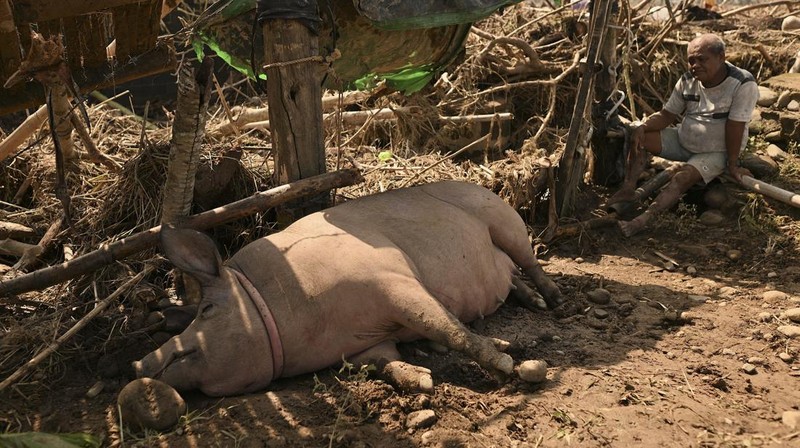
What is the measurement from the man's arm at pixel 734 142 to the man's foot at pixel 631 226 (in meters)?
0.83

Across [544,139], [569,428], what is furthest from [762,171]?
[569,428]

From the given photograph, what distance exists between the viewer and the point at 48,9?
387cm

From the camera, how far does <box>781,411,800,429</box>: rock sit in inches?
136

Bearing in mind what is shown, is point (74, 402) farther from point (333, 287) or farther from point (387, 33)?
point (387, 33)

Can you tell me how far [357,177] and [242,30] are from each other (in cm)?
122

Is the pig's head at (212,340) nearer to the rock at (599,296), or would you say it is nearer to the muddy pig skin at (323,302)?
the muddy pig skin at (323,302)

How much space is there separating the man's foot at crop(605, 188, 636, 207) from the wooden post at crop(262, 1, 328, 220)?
Result: 2.69 m

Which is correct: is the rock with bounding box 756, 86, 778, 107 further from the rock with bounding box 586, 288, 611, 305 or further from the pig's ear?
the pig's ear

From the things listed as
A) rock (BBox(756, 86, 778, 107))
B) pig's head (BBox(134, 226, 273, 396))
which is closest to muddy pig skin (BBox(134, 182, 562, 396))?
pig's head (BBox(134, 226, 273, 396))

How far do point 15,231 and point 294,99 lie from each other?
2.21m

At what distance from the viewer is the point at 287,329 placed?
12.9 ft

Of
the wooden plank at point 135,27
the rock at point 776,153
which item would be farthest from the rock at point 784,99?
the wooden plank at point 135,27

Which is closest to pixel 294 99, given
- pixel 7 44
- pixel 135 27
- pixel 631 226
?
pixel 135 27

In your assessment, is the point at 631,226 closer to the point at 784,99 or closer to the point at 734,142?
the point at 734,142
